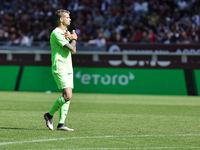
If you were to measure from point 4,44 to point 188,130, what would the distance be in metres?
17.3

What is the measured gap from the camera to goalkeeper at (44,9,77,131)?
23.7 feet

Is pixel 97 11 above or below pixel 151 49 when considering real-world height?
above

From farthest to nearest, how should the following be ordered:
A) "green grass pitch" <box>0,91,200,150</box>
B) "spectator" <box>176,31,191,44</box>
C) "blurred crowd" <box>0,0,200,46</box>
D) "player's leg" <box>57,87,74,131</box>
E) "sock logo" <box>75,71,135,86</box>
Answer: "blurred crowd" <box>0,0,200,46</box>
"spectator" <box>176,31,191,44</box>
"sock logo" <box>75,71,135,86</box>
"player's leg" <box>57,87,74,131</box>
"green grass pitch" <box>0,91,200,150</box>

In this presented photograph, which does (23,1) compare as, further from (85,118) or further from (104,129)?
(104,129)

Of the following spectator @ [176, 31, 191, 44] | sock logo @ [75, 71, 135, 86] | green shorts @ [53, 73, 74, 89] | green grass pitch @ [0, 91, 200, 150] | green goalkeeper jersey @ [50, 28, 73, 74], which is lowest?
sock logo @ [75, 71, 135, 86]

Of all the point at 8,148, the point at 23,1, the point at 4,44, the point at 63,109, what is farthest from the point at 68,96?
the point at 23,1

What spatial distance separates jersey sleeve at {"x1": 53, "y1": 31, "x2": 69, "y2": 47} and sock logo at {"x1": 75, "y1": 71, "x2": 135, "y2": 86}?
12641 millimetres

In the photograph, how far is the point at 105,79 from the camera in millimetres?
20016

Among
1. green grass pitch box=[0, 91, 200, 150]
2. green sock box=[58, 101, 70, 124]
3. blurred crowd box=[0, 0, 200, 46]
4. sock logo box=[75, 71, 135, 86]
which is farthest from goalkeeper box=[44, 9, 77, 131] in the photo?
blurred crowd box=[0, 0, 200, 46]

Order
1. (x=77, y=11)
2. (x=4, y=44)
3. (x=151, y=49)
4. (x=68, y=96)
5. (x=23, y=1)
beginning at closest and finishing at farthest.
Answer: (x=68, y=96)
(x=151, y=49)
(x=4, y=44)
(x=77, y=11)
(x=23, y=1)

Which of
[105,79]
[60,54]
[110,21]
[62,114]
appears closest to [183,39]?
[105,79]

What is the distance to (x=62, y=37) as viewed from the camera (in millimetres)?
7289

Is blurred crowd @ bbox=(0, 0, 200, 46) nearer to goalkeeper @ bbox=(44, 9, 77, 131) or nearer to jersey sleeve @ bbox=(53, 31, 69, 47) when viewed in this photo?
goalkeeper @ bbox=(44, 9, 77, 131)

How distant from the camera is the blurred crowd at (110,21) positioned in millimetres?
22203
